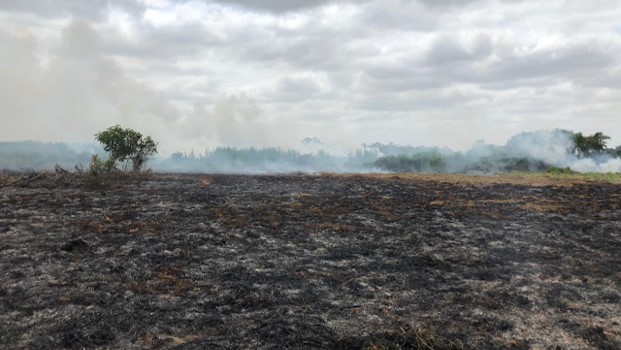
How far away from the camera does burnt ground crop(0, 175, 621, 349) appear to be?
939cm

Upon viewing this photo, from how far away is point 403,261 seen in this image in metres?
14.3

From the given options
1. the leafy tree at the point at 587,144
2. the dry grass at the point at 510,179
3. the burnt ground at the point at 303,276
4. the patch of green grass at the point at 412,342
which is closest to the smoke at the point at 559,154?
the leafy tree at the point at 587,144

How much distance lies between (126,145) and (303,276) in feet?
108

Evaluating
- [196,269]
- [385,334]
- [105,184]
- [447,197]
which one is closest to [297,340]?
[385,334]

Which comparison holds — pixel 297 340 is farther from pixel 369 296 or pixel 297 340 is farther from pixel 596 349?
pixel 596 349

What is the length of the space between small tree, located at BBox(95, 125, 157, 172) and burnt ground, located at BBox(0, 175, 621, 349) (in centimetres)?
1885

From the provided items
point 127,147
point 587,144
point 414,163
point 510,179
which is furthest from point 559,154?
point 127,147

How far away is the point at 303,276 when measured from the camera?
41.9 ft

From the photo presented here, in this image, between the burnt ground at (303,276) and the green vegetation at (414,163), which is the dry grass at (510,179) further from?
the green vegetation at (414,163)

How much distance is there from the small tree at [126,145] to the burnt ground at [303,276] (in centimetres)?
1885

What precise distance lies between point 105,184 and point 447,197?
19628 mm

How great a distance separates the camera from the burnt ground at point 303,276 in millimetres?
9391

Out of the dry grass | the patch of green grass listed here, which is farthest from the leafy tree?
the patch of green grass

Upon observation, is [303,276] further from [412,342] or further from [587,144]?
[587,144]
